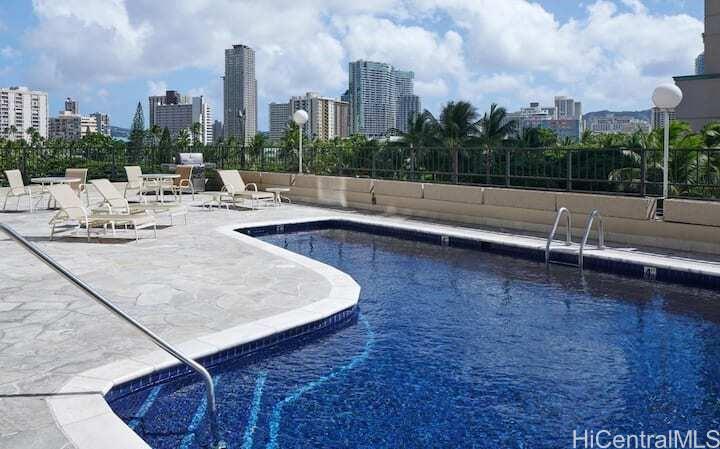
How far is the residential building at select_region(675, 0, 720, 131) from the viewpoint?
31078 mm

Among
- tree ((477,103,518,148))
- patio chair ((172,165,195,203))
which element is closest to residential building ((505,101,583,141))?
tree ((477,103,518,148))

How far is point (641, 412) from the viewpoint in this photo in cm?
442

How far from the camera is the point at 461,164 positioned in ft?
52.5

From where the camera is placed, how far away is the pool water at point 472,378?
414 cm

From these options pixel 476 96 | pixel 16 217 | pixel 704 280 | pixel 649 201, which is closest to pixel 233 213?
pixel 16 217

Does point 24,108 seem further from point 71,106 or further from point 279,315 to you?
point 279,315

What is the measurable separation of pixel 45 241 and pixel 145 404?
661 cm

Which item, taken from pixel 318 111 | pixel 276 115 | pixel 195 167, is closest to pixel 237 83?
pixel 276 115

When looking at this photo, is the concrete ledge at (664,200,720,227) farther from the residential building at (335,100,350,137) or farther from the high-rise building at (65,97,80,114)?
the high-rise building at (65,97,80,114)

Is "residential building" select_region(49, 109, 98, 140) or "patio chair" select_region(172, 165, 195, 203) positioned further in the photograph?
"residential building" select_region(49, 109, 98, 140)

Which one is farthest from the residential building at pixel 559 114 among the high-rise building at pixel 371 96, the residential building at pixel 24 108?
the residential building at pixel 24 108

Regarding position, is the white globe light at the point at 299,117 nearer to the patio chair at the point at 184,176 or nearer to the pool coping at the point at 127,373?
the patio chair at the point at 184,176

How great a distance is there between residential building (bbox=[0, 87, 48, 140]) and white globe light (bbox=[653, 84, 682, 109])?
98.3 m

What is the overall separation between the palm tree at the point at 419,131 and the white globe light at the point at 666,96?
2570 centimetres
